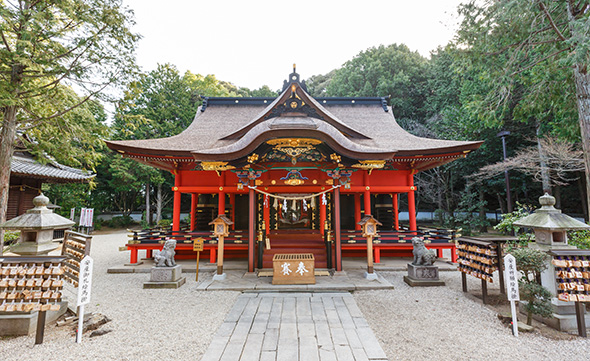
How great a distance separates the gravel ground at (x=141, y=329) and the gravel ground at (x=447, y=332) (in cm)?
290

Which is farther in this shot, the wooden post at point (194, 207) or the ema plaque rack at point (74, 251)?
the wooden post at point (194, 207)

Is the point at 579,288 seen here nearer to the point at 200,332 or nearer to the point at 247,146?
the point at 200,332

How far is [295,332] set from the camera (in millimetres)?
3855

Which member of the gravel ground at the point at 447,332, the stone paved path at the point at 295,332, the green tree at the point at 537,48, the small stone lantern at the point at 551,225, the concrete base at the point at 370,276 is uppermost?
the green tree at the point at 537,48

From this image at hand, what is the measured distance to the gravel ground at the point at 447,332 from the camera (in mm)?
3336

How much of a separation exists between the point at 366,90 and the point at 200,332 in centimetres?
2343

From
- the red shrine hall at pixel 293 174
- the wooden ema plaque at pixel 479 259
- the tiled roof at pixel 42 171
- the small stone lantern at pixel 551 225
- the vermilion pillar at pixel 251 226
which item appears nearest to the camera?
the small stone lantern at pixel 551 225

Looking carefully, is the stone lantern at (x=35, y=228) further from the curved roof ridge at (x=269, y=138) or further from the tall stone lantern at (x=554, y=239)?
the tall stone lantern at (x=554, y=239)

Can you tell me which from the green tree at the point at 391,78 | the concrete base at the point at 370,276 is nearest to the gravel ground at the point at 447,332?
the concrete base at the point at 370,276

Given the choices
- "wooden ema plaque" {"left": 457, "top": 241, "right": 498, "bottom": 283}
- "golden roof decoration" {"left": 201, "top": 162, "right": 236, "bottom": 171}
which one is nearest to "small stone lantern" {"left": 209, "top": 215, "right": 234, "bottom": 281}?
"golden roof decoration" {"left": 201, "top": 162, "right": 236, "bottom": 171}

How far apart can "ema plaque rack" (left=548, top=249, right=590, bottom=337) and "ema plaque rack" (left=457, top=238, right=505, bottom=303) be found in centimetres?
101

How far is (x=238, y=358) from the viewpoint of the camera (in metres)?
3.18

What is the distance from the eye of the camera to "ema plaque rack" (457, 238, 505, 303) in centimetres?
494

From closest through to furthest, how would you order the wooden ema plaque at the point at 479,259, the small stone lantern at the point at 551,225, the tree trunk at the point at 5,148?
the small stone lantern at the point at 551,225 < the wooden ema plaque at the point at 479,259 < the tree trunk at the point at 5,148
